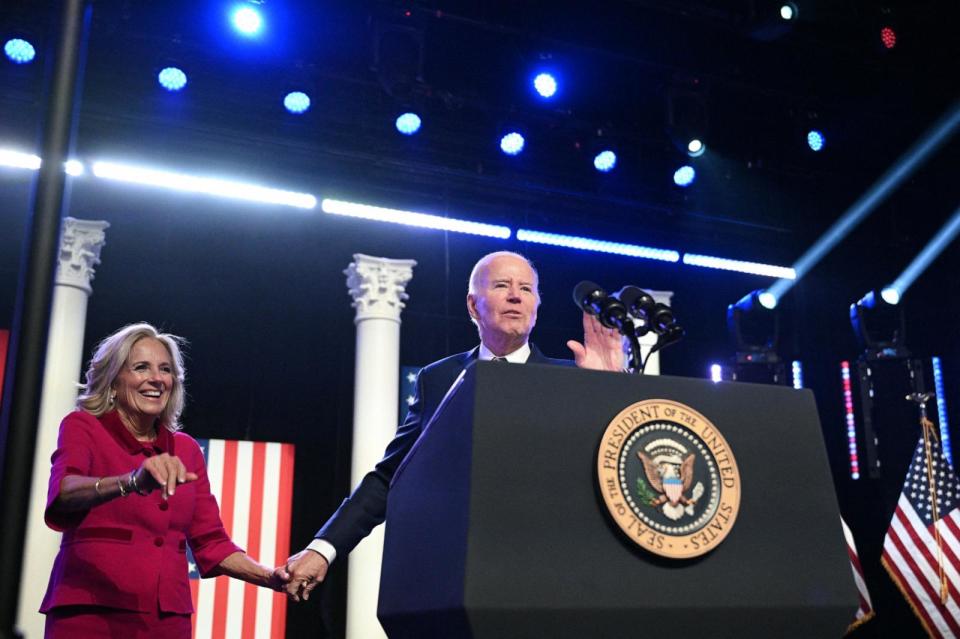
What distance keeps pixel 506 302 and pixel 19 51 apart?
12.7ft

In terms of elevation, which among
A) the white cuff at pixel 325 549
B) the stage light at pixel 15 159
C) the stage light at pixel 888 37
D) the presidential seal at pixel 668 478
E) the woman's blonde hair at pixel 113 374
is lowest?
the white cuff at pixel 325 549

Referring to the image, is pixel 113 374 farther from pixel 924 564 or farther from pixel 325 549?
pixel 924 564

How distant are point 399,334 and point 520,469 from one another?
16.4 ft

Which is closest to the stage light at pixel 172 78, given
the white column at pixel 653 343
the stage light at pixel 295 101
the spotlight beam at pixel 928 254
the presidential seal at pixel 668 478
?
the stage light at pixel 295 101

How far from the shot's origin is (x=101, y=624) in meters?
2.26

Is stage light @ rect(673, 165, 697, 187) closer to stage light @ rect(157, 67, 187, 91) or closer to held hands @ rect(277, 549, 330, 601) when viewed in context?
stage light @ rect(157, 67, 187, 91)

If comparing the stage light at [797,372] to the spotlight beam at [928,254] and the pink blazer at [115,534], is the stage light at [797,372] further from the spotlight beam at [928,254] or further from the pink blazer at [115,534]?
the pink blazer at [115,534]

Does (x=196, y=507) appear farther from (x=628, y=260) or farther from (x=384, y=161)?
(x=628, y=260)

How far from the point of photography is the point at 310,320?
250 inches

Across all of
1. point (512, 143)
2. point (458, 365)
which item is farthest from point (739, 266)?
point (458, 365)

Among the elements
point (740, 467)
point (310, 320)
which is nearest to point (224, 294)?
point (310, 320)

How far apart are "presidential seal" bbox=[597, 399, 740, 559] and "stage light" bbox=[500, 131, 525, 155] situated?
4782 millimetres

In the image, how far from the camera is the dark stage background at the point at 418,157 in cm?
554

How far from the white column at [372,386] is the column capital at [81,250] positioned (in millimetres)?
1560
